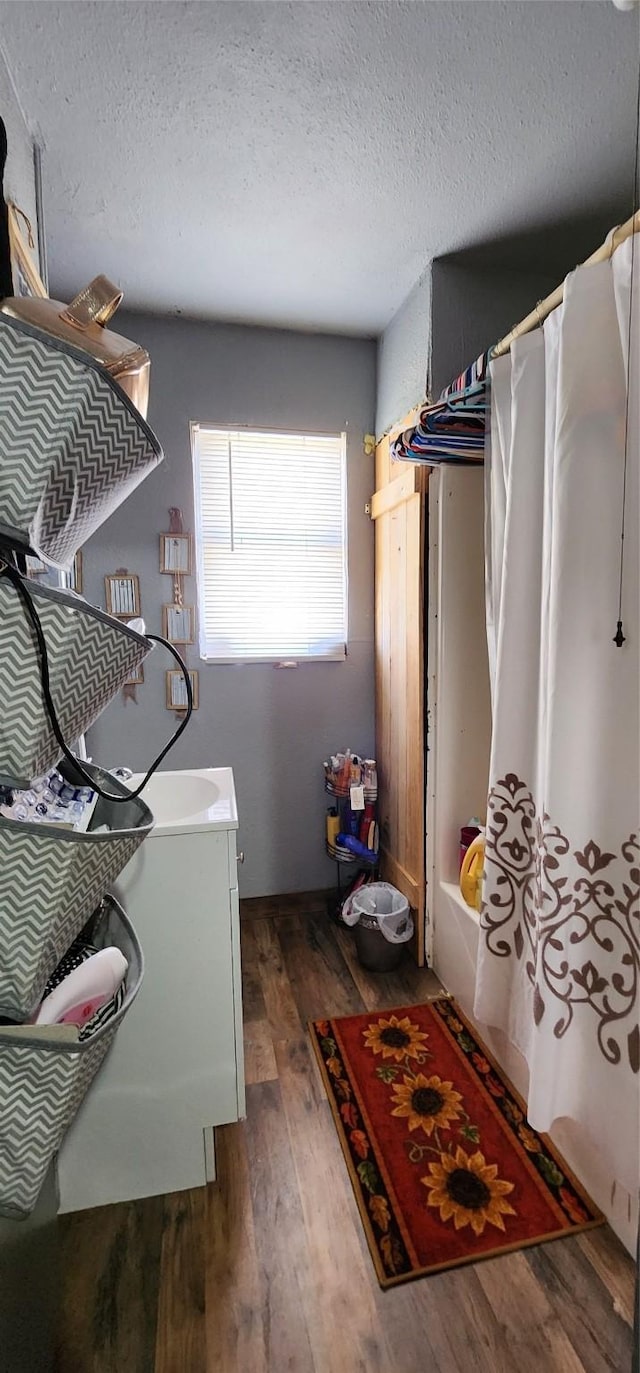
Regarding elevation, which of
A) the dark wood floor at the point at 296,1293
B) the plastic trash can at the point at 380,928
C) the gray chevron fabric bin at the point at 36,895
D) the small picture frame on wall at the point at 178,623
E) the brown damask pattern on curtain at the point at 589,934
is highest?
the small picture frame on wall at the point at 178,623

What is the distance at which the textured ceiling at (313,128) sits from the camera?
107 centimetres

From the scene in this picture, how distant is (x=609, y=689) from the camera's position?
3.20ft

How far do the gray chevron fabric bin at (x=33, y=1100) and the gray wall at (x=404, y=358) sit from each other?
1975 millimetres

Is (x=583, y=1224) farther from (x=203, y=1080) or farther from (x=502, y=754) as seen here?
(x=502, y=754)

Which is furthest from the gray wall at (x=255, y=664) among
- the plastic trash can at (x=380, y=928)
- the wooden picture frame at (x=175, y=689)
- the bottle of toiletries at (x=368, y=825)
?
the plastic trash can at (x=380, y=928)

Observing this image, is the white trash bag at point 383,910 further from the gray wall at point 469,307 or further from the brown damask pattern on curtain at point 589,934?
Result: the gray wall at point 469,307

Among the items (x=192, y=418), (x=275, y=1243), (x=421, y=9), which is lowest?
(x=275, y=1243)

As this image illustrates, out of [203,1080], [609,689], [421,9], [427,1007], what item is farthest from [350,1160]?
[421,9]

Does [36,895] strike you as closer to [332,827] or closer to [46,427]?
[46,427]

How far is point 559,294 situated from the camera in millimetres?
1051

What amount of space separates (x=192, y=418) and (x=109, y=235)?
620 millimetres

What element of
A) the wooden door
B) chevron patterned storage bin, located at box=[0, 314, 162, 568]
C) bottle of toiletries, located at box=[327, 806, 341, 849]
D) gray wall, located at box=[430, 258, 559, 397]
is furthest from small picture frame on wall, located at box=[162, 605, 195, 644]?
chevron patterned storage bin, located at box=[0, 314, 162, 568]

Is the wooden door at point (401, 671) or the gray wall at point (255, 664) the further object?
the gray wall at point (255, 664)

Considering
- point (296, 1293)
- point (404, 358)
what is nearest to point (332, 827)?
point (296, 1293)
